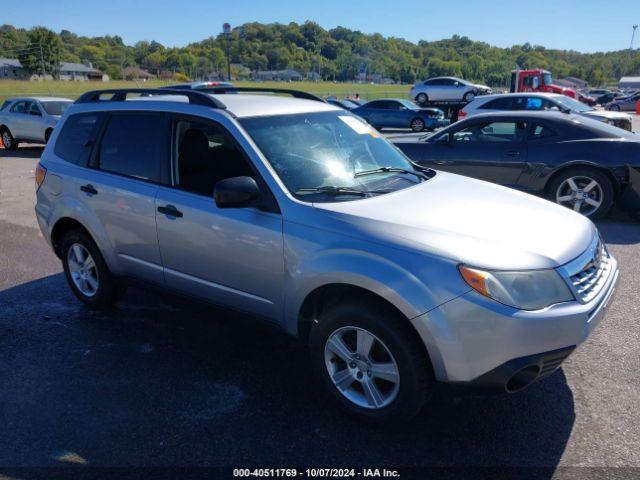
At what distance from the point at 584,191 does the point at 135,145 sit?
5905 mm

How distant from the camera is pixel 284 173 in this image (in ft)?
11.4

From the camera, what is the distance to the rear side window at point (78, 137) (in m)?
4.59

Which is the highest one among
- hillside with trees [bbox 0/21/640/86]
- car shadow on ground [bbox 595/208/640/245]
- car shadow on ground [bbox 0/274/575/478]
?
hillside with trees [bbox 0/21/640/86]

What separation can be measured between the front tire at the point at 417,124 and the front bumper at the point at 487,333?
21.9 m

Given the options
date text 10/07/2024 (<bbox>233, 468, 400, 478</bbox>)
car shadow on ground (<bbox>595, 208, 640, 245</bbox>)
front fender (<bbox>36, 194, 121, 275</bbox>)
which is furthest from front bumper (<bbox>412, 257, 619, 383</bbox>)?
car shadow on ground (<bbox>595, 208, 640, 245</bbox>)

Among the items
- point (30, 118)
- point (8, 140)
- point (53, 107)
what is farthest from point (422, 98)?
point (8, 140)

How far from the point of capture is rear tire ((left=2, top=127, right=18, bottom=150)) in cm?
1733

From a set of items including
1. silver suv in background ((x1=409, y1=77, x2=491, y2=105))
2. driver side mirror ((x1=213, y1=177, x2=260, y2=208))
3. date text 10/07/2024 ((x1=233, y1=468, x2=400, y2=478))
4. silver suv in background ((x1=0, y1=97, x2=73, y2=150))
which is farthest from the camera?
silver suv in background ((x1=409, y1=77, x2=491, y2=105))

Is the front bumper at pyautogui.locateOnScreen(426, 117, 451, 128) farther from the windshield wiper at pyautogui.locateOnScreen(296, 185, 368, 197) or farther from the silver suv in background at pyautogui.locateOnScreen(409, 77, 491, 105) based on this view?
the windshield wiper at pyautogui.locateOnScreen(296, 185, 368, 197)

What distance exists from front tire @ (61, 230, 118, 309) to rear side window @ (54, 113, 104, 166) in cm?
64

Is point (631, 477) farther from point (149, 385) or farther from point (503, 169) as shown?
point (503, 169)

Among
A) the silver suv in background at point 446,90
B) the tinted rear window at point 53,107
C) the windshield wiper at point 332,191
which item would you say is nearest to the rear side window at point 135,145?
the windshield wiper at point 332,191

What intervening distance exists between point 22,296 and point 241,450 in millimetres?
3358

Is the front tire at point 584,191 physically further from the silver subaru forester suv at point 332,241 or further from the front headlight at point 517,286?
the front headlight at point 517,286
